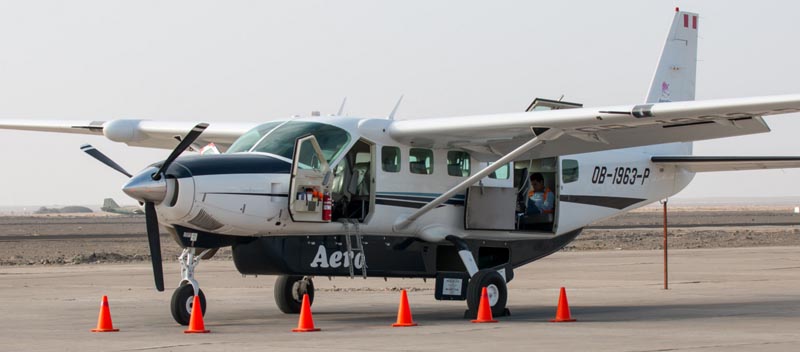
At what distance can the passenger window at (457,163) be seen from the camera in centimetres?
1848

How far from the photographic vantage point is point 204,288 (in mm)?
25047

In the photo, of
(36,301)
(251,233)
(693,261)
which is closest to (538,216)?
(251,233)

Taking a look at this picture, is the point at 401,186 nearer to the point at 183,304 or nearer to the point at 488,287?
the point at 488,287

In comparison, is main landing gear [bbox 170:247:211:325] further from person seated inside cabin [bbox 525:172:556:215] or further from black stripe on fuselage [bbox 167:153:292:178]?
person seated inside cabin [bbox 525:172:556:215]

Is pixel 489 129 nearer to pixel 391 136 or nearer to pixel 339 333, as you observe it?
pixel 391 136

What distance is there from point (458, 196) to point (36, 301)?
27.0ft

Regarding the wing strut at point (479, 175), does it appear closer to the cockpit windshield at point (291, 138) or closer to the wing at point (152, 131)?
the cockpit windshield at point (291, 138)

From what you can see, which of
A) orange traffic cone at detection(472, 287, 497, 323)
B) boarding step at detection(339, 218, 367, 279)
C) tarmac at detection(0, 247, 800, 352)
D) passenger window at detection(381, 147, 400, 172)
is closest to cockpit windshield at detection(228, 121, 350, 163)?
passenger window at detection(381, 147, 400, 172)

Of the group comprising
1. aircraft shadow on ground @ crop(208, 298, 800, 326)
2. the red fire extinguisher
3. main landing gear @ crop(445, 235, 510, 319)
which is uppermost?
the red fire extinguisher

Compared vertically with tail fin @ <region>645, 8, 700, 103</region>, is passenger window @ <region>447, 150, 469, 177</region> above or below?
below

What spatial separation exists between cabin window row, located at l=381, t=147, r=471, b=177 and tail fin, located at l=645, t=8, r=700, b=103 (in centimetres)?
502

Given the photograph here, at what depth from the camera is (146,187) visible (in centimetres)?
1475

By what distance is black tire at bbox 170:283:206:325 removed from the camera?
52.1 feet

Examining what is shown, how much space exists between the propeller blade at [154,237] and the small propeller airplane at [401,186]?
22mm
